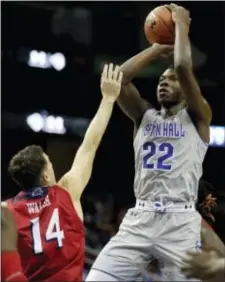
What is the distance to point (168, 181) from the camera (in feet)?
16.1

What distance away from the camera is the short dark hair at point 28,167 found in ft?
→ 16.0

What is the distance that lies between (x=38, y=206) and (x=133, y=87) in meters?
1.03

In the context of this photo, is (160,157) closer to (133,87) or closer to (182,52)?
(133,87)

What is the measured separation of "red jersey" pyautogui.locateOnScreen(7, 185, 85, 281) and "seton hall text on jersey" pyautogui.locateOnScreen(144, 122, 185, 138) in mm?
692

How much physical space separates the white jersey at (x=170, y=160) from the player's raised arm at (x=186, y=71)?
10 centimetres

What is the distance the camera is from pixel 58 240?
4.76 meters

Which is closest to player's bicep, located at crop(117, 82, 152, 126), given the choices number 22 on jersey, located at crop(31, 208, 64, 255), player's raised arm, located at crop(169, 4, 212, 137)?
player's raised arm, located at crop(169, 4, 212, 137)

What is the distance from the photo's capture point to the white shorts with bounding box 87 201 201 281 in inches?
189

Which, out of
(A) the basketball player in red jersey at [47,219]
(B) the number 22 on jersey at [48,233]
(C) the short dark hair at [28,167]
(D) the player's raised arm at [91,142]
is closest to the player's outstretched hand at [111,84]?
(D) the player's raised arm at [91,142]

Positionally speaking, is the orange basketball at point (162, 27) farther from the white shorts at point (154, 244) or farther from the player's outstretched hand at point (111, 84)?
the white shorts at point (154, 244)

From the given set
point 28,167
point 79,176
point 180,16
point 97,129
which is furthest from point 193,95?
point 28,167

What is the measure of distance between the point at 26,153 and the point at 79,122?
28.5 ft

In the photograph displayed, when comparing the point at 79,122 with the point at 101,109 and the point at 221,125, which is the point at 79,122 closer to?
the point at 221,125

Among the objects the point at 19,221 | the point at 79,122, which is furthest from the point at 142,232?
the point at 79,122
